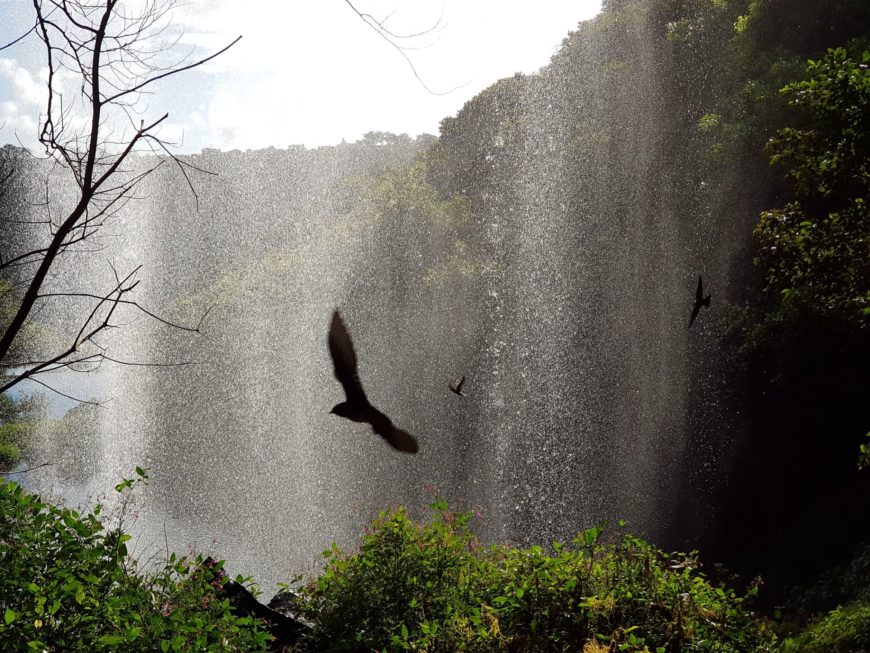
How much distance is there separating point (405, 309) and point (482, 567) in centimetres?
1609

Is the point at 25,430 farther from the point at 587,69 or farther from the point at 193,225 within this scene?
the point at 193,225

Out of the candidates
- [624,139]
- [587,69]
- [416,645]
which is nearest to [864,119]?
[416,645]

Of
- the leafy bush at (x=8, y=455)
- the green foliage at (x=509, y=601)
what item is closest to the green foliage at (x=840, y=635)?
the green foliage at (x=509, y=601)

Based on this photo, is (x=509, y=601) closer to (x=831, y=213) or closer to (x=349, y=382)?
(x=349, y=382)

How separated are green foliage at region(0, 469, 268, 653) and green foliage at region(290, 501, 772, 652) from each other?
0.83 meters

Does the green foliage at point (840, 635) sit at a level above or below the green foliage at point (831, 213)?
below

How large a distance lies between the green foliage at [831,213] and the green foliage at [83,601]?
189 inches

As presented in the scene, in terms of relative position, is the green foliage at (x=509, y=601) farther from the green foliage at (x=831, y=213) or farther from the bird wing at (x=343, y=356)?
the green foliage at (x=831, y=213)

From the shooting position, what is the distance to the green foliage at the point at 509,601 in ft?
12.9

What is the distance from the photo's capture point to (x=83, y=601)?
3.37m

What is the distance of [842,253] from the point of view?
616 centimetres

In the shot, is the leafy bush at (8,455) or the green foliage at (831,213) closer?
the green foliage at (831,213)

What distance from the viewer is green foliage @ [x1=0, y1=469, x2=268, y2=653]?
3.21 metres

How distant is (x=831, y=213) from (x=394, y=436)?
5.17 meters
